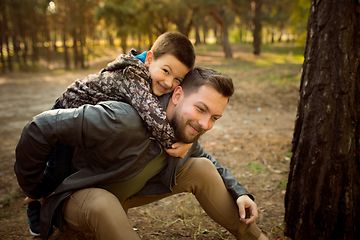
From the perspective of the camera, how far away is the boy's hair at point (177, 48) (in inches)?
91.4

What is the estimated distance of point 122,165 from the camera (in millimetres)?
1878

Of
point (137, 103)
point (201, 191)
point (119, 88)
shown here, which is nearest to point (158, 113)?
point (137, 103)

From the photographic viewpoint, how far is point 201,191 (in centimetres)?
221

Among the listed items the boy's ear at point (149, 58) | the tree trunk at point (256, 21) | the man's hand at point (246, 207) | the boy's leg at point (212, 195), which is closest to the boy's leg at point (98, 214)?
the boy's leg at point (212, 195)

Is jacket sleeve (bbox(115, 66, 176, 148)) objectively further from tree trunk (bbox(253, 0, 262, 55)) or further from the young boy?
tree trunk (bbox(253, 0, 262, 55))

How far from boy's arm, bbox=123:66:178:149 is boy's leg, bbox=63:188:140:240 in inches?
21.8

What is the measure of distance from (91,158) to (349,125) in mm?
2047

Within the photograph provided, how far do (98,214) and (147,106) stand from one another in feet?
2.65

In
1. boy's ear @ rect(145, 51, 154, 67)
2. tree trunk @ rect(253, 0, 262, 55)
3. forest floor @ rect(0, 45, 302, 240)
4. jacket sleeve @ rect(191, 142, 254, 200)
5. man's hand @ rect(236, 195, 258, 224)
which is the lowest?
forest floor @ rect(0, 45, 302, 240)

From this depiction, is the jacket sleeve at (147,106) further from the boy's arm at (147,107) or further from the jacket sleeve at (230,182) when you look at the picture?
the jacket sleeve at (230,182)

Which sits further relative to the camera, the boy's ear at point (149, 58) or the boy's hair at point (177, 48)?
the boy's ear at point (149, 58)

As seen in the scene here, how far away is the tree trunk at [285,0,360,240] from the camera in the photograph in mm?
2072

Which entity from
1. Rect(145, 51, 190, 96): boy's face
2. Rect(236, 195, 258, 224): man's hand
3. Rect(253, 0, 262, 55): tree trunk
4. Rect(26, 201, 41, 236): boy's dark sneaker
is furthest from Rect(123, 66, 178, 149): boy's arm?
Rect(253, 0, 262, 55): tree trunk

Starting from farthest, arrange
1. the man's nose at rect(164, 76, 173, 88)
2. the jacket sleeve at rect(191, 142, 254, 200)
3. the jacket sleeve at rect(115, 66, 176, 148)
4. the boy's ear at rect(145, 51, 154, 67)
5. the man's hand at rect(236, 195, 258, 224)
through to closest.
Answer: the boy's ear at rect(145, 51, 154, 67) < the man's nose at rect(164, 76, 173, 88) < the jacket sleeve at rect(191, 142, 254, 200) < the man's hand at rect(236, 195, 258, 224) < the jacket sleeve at rect(115, 66, 176, 148)
